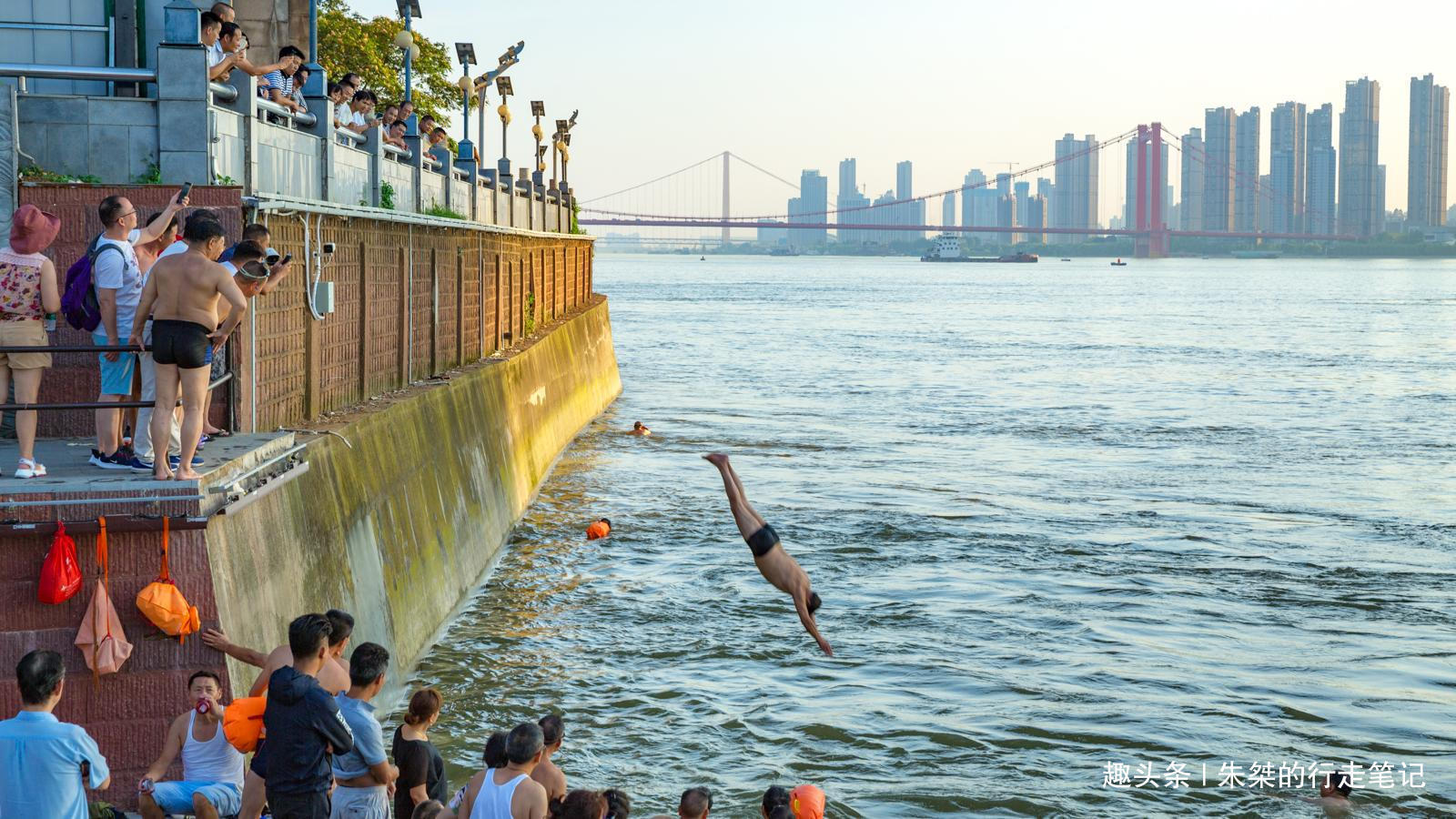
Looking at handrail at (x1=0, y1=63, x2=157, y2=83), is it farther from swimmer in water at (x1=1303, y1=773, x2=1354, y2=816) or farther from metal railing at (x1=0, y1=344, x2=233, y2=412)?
swimmer in water at (x1=1303, y1=773, x2=1354, y2=816)

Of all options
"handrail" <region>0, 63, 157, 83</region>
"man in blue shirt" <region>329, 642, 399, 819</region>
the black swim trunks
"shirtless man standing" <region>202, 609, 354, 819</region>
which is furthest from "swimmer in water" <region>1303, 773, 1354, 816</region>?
"handrail" <region>0, 63, 157, 83</region>

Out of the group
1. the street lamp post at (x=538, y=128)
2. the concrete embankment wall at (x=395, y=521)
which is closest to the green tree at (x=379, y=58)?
the street lamp post at (x=538, y=128)

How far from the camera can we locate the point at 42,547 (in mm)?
7906

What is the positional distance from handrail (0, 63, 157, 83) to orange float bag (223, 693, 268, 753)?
5.54 meters

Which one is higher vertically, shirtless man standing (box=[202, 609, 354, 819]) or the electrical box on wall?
the electrical box on wall

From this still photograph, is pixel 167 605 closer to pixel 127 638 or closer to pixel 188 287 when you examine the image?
pixel 127 638

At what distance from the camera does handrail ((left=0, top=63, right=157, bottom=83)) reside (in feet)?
36.0

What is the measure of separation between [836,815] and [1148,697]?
4.46 m

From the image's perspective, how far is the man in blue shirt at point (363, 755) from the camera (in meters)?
7.19

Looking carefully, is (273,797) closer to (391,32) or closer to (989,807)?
(989,807)

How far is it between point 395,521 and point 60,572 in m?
5.78

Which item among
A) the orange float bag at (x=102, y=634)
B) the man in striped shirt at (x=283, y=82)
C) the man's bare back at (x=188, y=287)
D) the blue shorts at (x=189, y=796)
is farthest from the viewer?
the man in striped shirt at (x=283, y=82)

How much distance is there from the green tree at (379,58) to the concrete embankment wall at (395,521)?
15378mm

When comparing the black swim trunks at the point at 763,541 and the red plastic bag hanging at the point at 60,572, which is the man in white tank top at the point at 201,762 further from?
the black swim trunks at the point at 763,541
